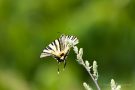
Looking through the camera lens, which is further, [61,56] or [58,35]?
[58,35]

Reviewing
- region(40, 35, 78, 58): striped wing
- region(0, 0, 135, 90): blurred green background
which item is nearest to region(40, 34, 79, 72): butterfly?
region(40, 35, 78, 58): striped wing

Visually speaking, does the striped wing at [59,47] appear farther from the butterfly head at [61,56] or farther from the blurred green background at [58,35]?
the blurred green background at [58,35]

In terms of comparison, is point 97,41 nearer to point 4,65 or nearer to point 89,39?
point 89,39

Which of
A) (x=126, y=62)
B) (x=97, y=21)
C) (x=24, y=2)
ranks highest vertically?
(x=24, y=2)

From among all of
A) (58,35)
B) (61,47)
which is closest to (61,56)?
(61,47)

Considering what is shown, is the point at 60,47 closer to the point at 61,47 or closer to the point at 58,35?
the point at 61,47

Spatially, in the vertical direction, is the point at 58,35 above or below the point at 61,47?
above

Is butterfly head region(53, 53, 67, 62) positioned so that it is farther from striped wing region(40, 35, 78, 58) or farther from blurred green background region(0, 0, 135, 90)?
blurred green background region(0, 0, 135, 90)

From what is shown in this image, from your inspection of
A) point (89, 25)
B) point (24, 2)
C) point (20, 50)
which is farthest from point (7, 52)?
point (89, 25)
